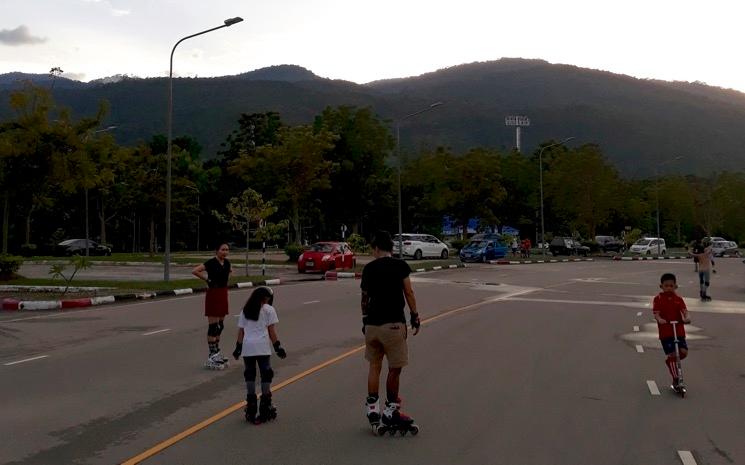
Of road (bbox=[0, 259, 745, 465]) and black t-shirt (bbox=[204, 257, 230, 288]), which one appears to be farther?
black t-shirt (bbox=[204, 257, 230, 288])

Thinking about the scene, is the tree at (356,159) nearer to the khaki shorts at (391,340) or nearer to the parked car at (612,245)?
the parked car at (612,245)

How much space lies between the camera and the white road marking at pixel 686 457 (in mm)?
6094

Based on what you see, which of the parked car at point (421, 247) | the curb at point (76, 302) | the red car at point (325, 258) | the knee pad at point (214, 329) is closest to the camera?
the knee pad at point (214, 329)

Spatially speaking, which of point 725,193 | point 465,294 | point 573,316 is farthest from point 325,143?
point 725,193

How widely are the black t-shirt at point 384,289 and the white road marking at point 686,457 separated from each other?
261 cm

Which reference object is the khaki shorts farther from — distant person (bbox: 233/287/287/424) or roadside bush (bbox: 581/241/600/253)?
roadside bush (bbox: 581/241/600/253)

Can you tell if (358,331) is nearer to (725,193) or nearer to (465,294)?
(465,294)

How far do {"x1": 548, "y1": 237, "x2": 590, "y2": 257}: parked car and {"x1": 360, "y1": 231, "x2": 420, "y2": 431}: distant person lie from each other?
61164 millimetres

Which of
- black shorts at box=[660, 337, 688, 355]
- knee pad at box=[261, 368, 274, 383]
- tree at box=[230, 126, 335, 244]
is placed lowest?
knee pad at box=[261, 368, 274, 383]

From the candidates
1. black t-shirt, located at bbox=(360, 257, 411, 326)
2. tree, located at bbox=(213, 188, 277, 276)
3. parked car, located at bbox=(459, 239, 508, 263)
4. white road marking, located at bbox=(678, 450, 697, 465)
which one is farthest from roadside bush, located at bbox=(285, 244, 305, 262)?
white road marking, located at bbox=(678, 450, 697, 465)

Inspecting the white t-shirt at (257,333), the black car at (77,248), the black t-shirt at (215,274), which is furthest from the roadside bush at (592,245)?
the white t-shirt at (257,333)

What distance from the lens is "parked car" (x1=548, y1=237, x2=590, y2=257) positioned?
6587cm

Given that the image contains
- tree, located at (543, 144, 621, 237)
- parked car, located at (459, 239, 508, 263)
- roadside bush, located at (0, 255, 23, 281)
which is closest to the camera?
roadside bush, located at (0, 255, 23, 281)

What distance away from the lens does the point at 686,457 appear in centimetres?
623
